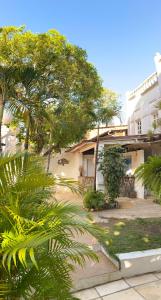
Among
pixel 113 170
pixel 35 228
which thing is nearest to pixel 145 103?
pixel 113 170

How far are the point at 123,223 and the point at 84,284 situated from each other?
377cm

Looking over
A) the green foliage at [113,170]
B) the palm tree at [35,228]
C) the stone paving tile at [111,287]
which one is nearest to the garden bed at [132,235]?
the stone paving tile at [111,287]

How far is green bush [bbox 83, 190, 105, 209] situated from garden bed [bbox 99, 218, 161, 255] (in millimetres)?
1829

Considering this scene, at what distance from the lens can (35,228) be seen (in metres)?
2.00

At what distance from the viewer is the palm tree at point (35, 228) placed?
6.31ft

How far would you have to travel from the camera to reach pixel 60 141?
16.3 m

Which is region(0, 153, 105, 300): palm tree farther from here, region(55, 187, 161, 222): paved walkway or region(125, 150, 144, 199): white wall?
region(125, 150, 144, 199): white wall

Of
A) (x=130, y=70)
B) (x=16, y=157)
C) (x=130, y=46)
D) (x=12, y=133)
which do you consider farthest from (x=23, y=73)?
(x=12, y=133)

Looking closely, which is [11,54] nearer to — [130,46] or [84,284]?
[130,46]

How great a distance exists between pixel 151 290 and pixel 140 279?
38cm

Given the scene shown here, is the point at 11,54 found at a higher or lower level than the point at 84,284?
higher

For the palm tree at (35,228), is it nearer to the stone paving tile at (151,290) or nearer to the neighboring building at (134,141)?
the stone paving tile at (151,290)

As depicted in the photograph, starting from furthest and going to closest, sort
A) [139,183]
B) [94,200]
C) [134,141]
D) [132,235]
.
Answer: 1. [139,183]
2. [134,141]
3. [94,200]
4. [132,235]

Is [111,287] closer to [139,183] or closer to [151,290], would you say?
[151,290]
